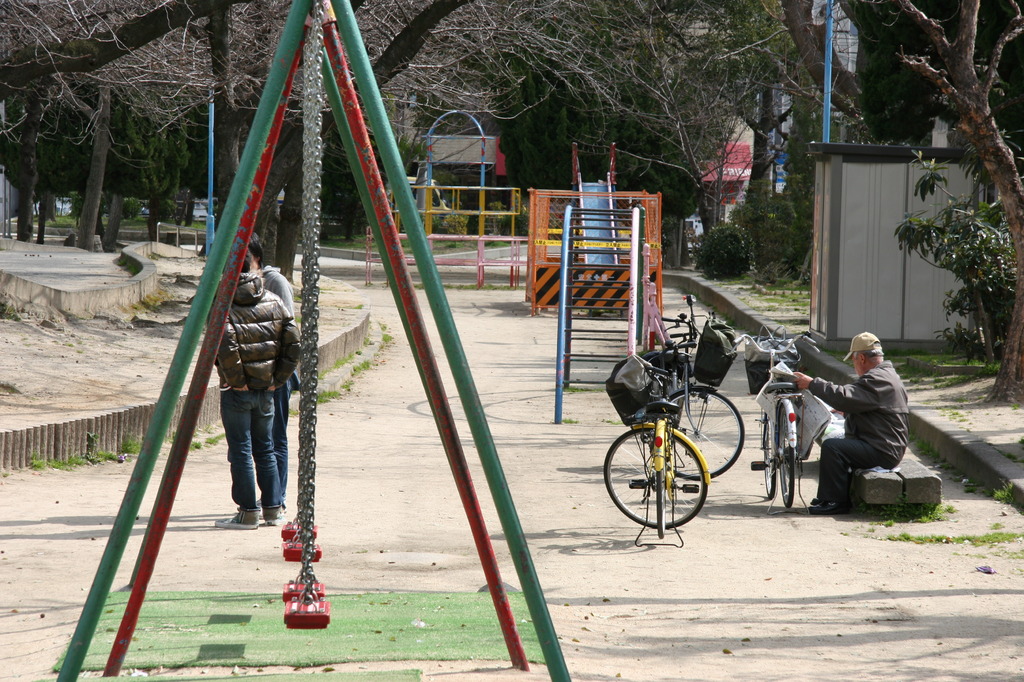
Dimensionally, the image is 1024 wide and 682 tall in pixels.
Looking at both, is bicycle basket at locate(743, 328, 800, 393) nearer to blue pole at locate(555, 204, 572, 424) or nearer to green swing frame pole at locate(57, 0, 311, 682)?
blue pole at locate(555, 204, 572, 424)

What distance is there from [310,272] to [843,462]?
4.95m

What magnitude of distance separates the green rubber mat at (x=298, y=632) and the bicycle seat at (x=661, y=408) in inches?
88.1

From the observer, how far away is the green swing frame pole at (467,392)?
3369 millimetres

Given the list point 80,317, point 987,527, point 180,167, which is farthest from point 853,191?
point 180,167

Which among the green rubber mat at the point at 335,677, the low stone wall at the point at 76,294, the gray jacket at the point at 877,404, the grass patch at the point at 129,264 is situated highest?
the grass patch at the point at 129,264

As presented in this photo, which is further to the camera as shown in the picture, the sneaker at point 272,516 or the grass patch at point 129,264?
the grass patch at point 129,264

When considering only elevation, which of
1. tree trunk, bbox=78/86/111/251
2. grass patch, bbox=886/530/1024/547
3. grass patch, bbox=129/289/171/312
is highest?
tree trunk, bbox=78/86/111/251

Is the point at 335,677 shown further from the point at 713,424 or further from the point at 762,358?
the point at 713,424

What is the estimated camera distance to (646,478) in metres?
7.16

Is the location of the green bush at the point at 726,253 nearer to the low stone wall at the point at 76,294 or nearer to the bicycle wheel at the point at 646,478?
the low stone wall at the point at 76,294

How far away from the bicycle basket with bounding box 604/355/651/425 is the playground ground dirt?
2.36 feet

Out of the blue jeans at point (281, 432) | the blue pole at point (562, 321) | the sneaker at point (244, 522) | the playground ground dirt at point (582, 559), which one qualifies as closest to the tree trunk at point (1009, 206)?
the playground ground dirt at point (582, 559)

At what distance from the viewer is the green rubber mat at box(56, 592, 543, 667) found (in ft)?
13.8

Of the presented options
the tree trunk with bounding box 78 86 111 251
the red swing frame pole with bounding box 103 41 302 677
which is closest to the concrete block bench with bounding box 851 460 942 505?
the red swing frame pole with bounding box 103 41 302 677
